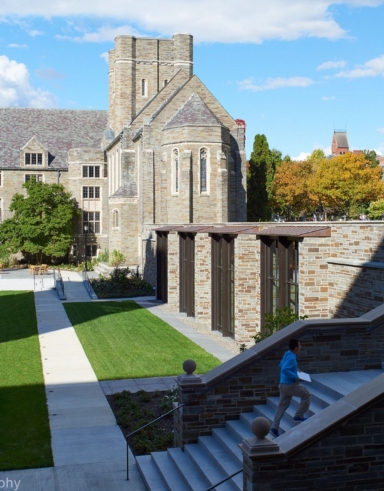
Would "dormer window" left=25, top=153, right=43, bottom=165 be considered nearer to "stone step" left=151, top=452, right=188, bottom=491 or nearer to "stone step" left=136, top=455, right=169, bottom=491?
"stone step" left=136, top=455, right=169, bottom=491

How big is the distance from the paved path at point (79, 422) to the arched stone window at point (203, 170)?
727 inches

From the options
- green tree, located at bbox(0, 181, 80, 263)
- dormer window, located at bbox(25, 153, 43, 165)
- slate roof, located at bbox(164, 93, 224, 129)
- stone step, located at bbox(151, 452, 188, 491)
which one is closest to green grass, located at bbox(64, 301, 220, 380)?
stone step, located at bbox(151, 452, 188, 491)

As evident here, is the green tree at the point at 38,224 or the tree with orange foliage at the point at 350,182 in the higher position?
the tree with orange foliage at the point at 350,182

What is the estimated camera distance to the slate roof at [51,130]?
60.4 metres

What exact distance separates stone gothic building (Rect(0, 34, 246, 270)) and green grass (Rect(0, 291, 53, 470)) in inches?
652

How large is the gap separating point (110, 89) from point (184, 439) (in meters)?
51.4

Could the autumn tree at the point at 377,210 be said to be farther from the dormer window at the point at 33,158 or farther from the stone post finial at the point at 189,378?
the stone post finial at the point at 189,378

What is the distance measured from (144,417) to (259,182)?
47.7 m

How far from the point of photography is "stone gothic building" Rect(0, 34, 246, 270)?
137 ft

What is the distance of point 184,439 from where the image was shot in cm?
1032

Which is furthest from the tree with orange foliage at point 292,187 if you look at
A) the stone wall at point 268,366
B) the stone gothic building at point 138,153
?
the stone wall at point 268,366

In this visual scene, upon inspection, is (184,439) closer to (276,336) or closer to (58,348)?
(276,336)

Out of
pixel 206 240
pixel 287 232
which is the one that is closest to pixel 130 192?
pixel 206 240

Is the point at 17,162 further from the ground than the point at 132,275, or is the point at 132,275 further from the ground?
the point at 17,162
